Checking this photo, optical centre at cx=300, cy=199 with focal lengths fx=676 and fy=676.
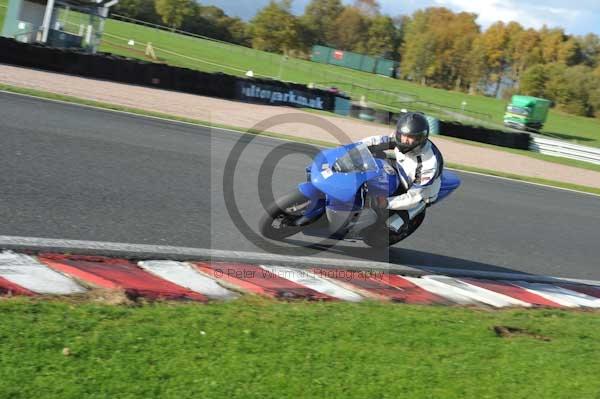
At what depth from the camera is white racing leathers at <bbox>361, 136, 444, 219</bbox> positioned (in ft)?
21.3

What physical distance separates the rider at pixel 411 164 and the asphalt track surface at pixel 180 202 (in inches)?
34.6

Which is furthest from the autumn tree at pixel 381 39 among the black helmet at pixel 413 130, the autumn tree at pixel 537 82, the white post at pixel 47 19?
the black helmet at pixel 413 130

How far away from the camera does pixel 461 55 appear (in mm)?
96750

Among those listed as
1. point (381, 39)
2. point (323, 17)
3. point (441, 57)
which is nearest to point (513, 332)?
point (441, 57)

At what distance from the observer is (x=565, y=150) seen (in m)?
30.3

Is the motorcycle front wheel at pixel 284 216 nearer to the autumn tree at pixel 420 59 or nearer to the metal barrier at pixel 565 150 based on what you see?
the metal barrier at pixel 565 150

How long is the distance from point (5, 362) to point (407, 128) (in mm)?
4135

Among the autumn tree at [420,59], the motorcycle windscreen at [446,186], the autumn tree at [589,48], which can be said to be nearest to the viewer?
the motorcycle windscreen at [446,186]

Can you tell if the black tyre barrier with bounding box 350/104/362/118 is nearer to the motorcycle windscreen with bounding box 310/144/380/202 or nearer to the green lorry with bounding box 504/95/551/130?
the green lorry with bounding box 504/95/551/130

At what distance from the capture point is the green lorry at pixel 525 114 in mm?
45094

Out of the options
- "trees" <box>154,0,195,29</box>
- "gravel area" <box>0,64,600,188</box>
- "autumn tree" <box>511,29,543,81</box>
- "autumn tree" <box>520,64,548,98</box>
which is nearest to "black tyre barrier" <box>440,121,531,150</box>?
"gravel area" <box>0,64,600,188</box>

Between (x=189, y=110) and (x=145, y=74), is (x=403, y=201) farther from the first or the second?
(x=145, y=74)

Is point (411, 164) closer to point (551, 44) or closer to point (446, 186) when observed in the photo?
point (446, 186)

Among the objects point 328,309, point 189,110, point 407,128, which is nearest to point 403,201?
point 407,128
